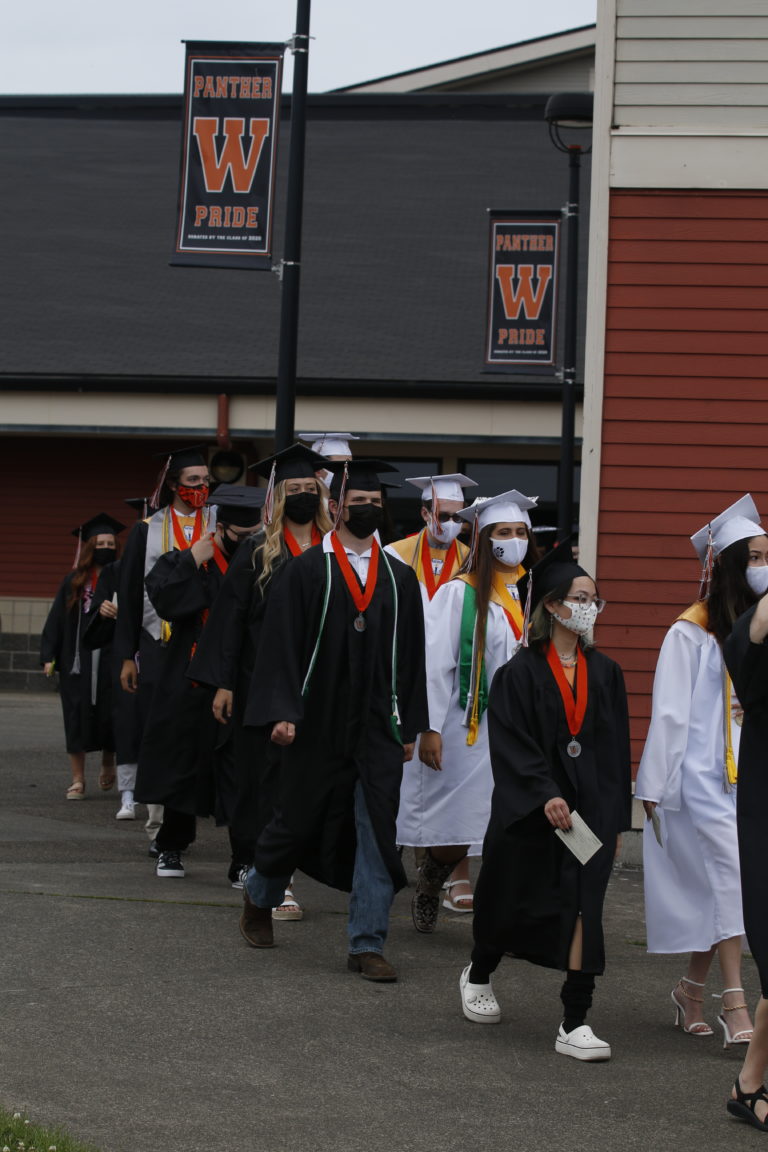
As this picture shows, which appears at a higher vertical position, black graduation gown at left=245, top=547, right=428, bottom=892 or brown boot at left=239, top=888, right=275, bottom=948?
black graduation gown at left=245, top=547, right=428, bottom=892

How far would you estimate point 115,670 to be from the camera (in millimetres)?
9891

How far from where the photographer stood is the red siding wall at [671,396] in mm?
9719

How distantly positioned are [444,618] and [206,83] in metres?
4.40

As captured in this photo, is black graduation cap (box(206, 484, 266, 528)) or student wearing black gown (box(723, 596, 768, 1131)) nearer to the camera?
student wearing black gown (box(723, 596, 768, 1131))

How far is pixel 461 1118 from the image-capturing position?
202 inches

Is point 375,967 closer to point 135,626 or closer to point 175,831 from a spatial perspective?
point 175,831

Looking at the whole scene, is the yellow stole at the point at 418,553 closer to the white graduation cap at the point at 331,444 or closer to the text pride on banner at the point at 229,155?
the white graduation cap at the point at 331,444

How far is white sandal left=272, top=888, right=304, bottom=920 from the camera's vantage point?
7.96 metres

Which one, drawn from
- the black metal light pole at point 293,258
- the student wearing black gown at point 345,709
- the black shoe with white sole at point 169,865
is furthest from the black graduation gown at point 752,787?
the black metal light pole at point 293,258

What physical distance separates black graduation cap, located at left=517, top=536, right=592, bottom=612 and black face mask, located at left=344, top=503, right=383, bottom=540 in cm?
103

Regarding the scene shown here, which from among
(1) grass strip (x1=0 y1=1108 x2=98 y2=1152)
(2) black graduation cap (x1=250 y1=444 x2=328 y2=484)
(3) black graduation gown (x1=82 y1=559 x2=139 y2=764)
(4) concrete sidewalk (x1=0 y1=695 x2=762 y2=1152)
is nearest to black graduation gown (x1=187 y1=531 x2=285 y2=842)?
(2) black graduation cap (x1=250 y1=444 x2=328 y2=484)

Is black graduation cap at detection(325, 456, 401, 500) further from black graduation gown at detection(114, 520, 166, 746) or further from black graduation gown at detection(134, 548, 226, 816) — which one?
black graduation gown at detection(114, 520, 166, 746)

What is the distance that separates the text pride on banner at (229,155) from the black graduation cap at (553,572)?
490 centimetres

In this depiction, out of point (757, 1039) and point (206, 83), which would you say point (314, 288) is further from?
point (757, 1039)
